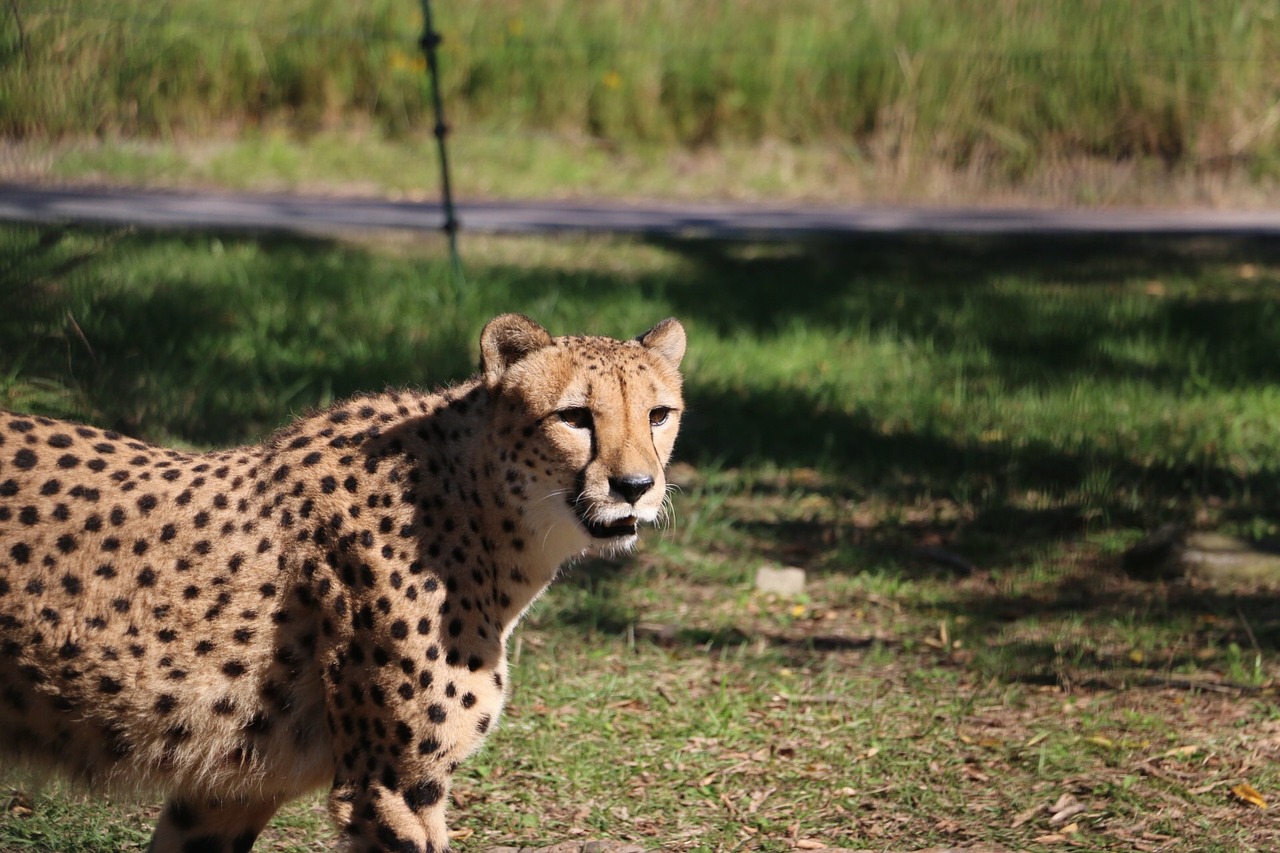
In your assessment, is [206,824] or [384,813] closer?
[384,813]

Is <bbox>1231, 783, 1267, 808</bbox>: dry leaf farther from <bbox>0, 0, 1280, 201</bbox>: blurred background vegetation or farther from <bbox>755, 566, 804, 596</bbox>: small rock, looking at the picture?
<bbox>0, 0, 1280, 201</bbox>: blurred background vegetation

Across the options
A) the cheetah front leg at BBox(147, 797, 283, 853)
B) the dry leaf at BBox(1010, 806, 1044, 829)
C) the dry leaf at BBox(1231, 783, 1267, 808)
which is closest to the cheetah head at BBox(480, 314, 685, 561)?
the cheetah front leg at BBox(147, 797, 283, 853)

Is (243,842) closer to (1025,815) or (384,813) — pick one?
(384,813)

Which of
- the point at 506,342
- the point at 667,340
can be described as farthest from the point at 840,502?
the point at 506,342

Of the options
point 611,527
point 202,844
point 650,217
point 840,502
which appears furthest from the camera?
Result: point 650,217

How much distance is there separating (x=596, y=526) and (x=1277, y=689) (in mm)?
2606

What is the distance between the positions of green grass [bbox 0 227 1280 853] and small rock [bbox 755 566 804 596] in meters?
0.09

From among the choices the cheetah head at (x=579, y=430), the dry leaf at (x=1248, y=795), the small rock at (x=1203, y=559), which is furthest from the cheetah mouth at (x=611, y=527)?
the small rock at (x=1203, y=559)

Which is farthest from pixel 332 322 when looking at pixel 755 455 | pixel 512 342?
pixel 512 342

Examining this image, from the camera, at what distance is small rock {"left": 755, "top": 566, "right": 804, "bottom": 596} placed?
5398 millimetres

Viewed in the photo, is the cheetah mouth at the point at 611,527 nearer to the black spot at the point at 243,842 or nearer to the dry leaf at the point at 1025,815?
the black spot at the point at 243,842

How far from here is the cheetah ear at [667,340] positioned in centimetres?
347

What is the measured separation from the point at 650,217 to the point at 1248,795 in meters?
7.67

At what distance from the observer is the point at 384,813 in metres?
2.95
